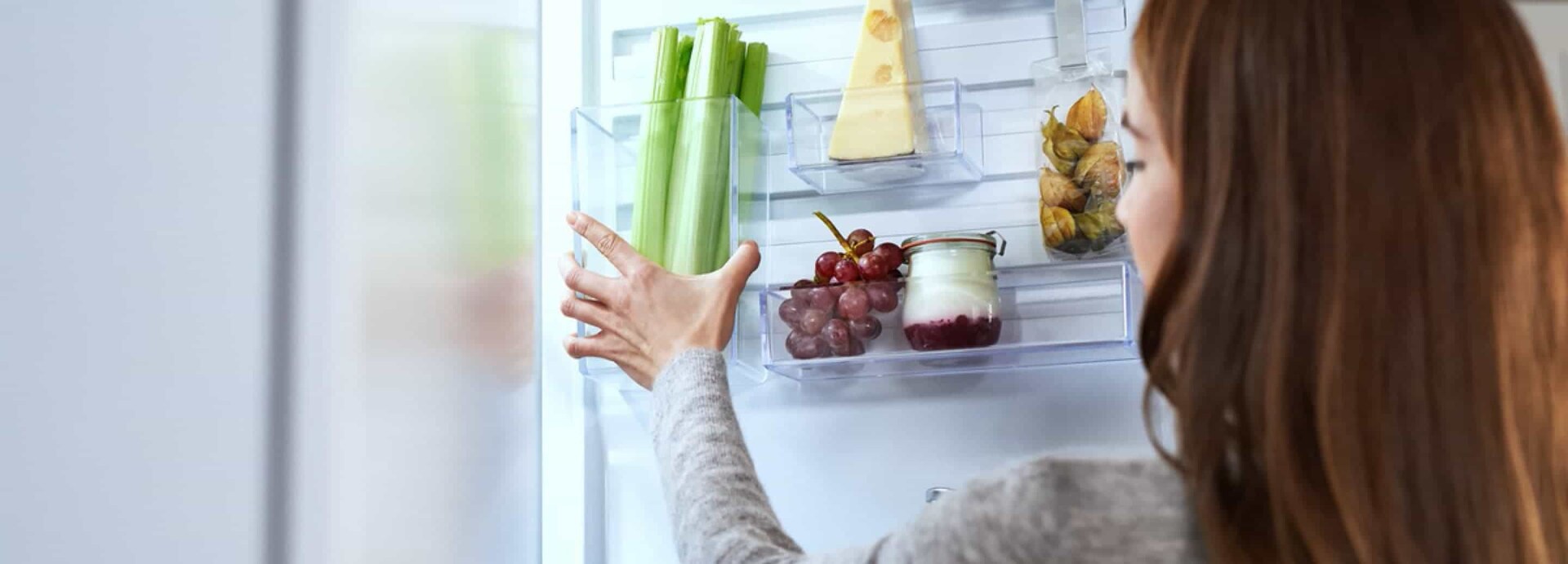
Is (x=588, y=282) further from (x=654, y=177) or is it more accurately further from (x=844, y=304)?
(x=844, y=304)

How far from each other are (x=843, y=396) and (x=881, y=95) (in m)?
0.27

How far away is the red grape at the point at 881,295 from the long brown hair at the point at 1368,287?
416 mm

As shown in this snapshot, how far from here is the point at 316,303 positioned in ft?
3.11

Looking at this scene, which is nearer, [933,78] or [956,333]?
[956,333]

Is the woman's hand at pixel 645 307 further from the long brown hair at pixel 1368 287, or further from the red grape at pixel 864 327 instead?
the long brown hair at pixel 1368 287

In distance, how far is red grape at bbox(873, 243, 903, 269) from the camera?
3.92 ft

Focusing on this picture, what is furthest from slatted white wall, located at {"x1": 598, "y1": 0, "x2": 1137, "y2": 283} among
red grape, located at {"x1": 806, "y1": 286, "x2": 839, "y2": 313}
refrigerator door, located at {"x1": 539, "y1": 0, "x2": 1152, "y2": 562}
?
red grape, located at {"x1": 806, "y1": 286, "x2": 839, "y2": 313}

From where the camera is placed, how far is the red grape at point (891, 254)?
3.92 feet

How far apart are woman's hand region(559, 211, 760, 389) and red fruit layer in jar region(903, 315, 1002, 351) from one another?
16cm

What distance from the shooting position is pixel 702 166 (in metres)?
1.24

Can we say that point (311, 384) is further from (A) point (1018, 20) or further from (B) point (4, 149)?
(A) point (1018, 20)

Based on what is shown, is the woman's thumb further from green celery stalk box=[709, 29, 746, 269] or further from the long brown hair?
the long brown hair

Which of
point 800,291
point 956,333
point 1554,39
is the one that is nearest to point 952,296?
point 956,333

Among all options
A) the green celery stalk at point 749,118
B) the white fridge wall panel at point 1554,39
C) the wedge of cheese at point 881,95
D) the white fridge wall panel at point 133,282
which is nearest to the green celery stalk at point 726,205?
the green celery stalk at point 749,118
